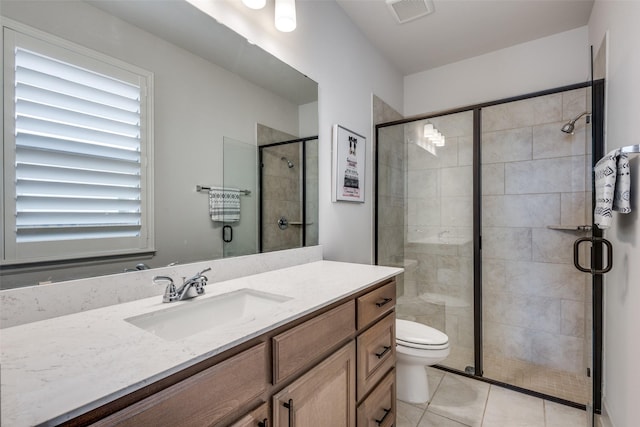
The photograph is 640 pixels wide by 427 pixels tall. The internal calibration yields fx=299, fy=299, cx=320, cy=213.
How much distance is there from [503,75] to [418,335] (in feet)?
7.83

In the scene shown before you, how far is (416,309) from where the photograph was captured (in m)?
2.58

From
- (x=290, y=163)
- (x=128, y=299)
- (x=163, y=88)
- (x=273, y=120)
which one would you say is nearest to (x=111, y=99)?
(x=163, y=88)

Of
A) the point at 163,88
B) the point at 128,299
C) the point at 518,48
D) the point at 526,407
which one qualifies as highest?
the point at 518,48

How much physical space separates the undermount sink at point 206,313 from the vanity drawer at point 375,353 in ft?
1.39

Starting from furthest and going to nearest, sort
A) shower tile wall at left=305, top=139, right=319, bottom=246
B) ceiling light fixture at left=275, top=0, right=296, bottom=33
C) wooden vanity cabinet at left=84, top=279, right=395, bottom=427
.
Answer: shower tile wall at left=305, top=139, right=319, bottom=246, ceiling light fixture at left=275, top=0, right=296, bottom=33, wooden vanity cabinet at left=84, top=279, right=395, bottom=427

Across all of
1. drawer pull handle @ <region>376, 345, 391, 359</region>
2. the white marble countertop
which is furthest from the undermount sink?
drawer pull handle @ <region>376, 345, 391, 359</region>

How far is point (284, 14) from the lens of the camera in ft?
4.83

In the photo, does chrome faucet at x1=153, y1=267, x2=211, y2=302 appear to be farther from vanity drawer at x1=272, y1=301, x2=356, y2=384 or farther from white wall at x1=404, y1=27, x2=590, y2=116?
white wall at x1=404, y1=27, x2=590, y2=116

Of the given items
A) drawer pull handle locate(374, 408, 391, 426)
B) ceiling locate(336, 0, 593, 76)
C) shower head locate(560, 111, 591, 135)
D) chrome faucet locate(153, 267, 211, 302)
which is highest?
ceiling locate(336, 0, 593, 76)

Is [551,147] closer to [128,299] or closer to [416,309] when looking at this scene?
[416,309]

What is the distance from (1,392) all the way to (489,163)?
275cm

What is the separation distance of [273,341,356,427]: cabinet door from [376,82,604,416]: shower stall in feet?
5.03

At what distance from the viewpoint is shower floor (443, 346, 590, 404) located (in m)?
2.00

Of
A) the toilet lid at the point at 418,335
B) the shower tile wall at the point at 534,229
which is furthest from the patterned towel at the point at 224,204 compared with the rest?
the shower tile wall at the point at 534,229
